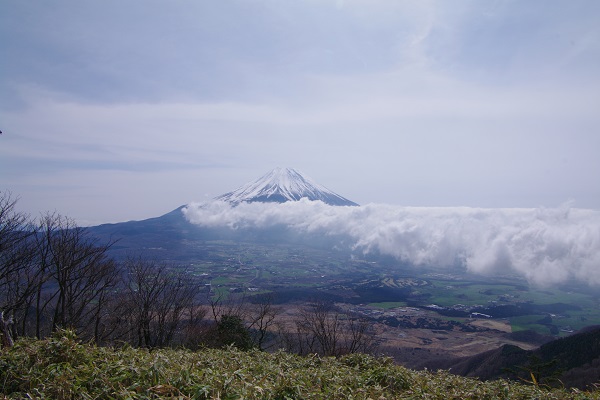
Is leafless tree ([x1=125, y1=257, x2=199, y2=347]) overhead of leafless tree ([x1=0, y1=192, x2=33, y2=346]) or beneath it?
beneath

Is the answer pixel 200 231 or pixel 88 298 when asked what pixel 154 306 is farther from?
pixel 200 231

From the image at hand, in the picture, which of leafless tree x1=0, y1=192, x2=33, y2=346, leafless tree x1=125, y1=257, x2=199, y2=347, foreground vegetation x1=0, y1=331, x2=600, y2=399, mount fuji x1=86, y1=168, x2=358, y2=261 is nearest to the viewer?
foreground vegetation x1=0, y1=331, x2=600, y2=399

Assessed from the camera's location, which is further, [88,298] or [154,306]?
[154,306]

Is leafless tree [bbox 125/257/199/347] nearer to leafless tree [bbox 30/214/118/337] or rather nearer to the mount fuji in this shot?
leafless tree [bbox 30/214/118/337]

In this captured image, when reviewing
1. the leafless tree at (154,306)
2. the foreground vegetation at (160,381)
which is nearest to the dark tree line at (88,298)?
the leafless tree at (154,306)

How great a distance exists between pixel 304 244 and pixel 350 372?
129 meters

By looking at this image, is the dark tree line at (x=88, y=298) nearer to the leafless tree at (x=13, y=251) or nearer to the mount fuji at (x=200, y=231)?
the leafless tree at (x=13, y=251)

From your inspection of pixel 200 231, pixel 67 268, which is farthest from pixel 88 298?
pixel 200 231

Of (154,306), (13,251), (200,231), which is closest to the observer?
(13,251)

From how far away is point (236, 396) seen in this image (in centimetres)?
215

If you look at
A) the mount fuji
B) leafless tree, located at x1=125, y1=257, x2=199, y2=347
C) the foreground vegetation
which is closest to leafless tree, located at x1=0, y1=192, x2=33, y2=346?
leafless tree, located at x1=125, y1=257, x2=199, y2=347

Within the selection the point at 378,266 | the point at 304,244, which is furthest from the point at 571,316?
the point at 304,244

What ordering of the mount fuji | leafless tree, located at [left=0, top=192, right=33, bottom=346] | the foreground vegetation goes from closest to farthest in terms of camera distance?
the foreground vegetation < leafless tree, located at [left=0, top=192, right=33, bottom=346] < the mount fuji

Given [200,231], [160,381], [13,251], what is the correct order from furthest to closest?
[200,231], [13,251], [160,381]
